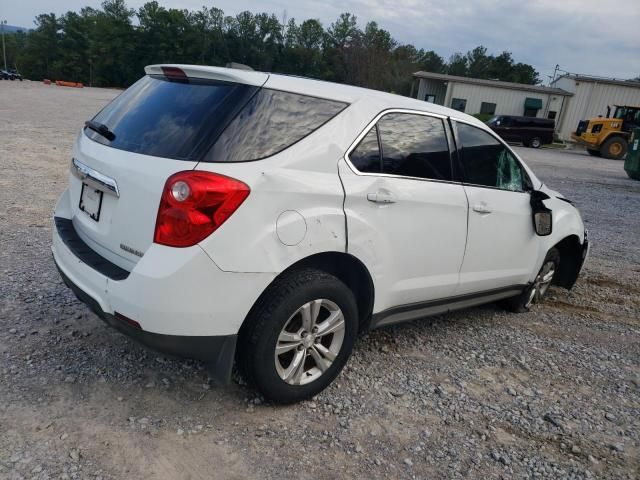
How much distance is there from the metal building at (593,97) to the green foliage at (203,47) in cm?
3820

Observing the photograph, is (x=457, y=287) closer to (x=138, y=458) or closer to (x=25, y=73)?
(x=138, y=458)

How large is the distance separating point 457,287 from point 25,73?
101 metres

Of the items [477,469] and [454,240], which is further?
[454,240]

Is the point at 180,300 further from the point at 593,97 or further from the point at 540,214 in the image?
the point at 593,97

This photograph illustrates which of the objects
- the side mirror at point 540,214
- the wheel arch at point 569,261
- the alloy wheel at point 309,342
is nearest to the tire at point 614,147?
the wheel arch at point 569,261

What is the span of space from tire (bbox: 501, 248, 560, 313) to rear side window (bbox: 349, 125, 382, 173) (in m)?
2.29

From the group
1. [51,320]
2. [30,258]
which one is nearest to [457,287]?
[51,320]

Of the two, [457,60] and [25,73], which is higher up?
[457,60]

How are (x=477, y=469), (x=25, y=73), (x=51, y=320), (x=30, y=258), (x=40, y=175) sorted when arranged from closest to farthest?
(x=477, y=469) → (x=51, y=320) → (x=30, y=258) → (x=40, y=175) → (x=25, y=73)

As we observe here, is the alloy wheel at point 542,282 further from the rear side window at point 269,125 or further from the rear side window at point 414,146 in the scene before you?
the rear side window at point 269,125

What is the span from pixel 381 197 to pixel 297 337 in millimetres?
918

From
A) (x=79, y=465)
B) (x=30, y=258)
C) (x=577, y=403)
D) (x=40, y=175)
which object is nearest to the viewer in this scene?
(x=79, y=465)

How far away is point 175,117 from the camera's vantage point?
2670 mm

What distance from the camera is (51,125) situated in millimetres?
15094
